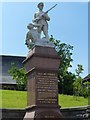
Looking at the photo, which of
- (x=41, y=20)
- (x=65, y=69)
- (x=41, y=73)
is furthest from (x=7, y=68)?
(x=41, y=73)

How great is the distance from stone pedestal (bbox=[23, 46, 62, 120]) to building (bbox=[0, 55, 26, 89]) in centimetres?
3224

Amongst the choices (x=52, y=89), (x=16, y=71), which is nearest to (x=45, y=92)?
(x=52, y=89)

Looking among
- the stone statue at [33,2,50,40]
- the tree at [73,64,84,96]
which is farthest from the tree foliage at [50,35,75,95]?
the stone statue at [33,2,50,40]

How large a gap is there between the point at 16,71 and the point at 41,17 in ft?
64.3

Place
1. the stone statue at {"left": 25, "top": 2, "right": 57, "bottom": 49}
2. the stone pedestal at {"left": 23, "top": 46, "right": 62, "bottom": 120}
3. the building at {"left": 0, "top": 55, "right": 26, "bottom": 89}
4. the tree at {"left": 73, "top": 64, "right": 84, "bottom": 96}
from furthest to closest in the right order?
the building at {"left": 0, "top": 55, "right": 26, "bottom": 89}, the tree at {"left": 73, "top": 64, "right": 84, "bottom": 96}, the stone statue at {"left": 25, "top": 2, "right": 57, "bottom": 49}, the stone pedestal at {"left": 23, "top": 46, "right": 62, "bottom": 120}

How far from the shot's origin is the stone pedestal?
44.5ft

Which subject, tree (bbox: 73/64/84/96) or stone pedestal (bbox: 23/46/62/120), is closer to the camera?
stone pedestal (bbox: 23/46/62/120)

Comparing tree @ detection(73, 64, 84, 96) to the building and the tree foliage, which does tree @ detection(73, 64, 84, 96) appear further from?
the building

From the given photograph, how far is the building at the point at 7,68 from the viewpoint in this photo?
46.9 meters

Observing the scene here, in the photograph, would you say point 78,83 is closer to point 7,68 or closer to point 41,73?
point 41,73

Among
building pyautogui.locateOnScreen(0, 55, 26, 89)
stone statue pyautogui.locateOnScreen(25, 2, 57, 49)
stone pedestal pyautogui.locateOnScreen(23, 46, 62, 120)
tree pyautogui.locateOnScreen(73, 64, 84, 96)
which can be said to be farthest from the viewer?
building pyautogui.locateOnScreen(0, 55, 26, 89)

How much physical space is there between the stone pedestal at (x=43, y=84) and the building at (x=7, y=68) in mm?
32245

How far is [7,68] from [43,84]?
43648 millimetres

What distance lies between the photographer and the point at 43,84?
1377 cm
